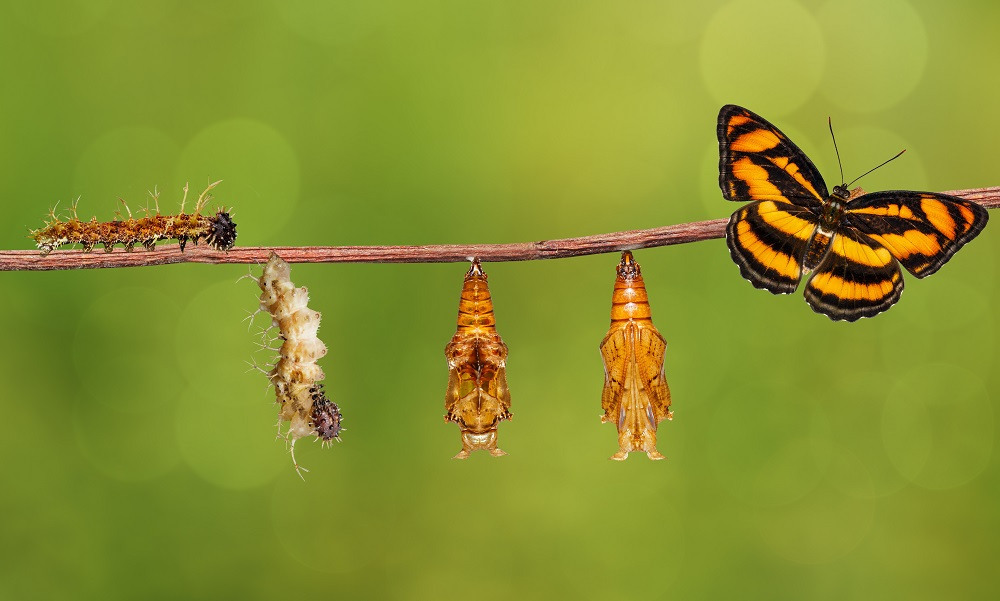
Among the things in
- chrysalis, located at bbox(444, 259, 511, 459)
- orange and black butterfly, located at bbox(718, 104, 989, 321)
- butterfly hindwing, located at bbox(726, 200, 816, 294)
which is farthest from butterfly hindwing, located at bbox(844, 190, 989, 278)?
chrysalis, located at bbox(444, 259, 511, 459)

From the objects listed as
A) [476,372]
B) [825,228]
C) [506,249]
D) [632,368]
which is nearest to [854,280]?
[825,228]

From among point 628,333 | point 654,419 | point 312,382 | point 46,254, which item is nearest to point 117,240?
point 46,254

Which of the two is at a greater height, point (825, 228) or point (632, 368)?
point (825, 228)

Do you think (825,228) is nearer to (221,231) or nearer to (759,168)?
(759,168)

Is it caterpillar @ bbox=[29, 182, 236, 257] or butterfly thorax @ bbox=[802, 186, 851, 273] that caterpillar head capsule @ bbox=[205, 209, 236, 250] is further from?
butterfly thorax @ bbox=[802, 186, 851, 273]

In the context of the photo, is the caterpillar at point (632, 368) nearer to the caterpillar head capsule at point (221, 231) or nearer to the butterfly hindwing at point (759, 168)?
the butterfly hindwing at point (759, 168)
